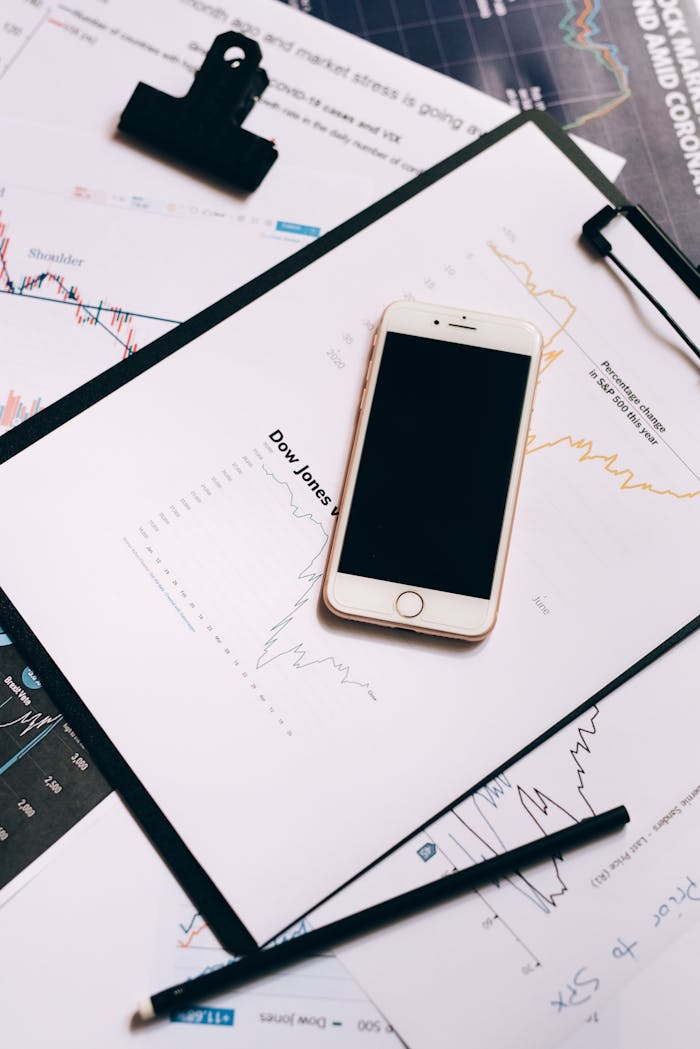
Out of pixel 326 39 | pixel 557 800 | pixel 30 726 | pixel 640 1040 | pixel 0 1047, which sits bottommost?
pixel 640 1040

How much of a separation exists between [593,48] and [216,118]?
→ 0.32 m

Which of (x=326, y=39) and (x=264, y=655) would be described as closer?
(x=264, y=655)

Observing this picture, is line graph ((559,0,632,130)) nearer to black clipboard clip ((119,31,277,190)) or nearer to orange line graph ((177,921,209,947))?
black clipboard clip ((119,31,277,190))

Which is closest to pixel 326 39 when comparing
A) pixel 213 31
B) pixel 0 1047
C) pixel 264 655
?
pixel 213 31

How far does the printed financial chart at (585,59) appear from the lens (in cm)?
69

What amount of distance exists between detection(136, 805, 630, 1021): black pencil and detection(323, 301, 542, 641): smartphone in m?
0.15

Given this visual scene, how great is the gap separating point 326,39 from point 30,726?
584 mm

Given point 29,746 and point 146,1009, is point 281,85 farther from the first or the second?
point 146,1009

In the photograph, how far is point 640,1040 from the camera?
565mm

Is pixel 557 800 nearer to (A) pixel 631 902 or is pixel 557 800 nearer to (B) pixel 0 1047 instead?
(A) pixel 631 902

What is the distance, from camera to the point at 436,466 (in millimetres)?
609

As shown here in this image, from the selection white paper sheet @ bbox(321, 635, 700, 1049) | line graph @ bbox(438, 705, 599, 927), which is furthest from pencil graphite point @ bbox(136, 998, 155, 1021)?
line graph @ bbox(438, 705, 599, 927)

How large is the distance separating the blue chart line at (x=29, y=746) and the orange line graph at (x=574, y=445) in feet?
1.26

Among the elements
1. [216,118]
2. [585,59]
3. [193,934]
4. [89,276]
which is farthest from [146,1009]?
[585,59]
